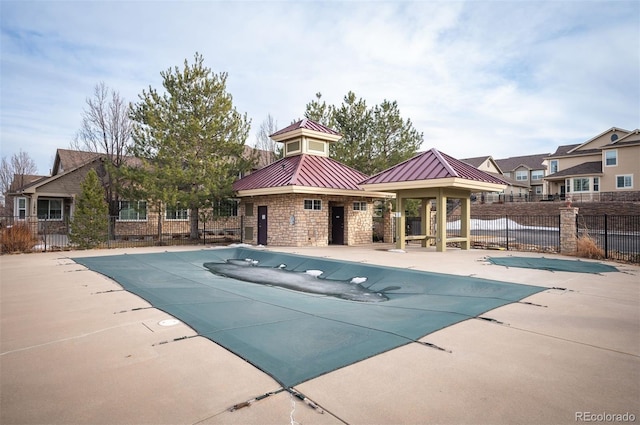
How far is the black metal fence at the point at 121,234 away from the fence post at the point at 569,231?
15434 millimetres

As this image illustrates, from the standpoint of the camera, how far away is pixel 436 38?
1270cm

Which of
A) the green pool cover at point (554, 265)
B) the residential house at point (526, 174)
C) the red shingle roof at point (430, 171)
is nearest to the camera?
the green pool cover at point (554, 265)

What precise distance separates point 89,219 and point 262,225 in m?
7.99

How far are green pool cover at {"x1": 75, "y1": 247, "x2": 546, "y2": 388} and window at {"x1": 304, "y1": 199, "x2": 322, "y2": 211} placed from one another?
680 cm

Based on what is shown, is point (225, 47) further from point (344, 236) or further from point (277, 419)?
point (277, 419)

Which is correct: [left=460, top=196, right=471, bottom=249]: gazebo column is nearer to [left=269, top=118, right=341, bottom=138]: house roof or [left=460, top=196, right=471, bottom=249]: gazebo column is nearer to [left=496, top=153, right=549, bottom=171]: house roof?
[left=269, top=118, right=341, bottom=138]: house roof

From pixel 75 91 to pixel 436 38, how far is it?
20.4 m

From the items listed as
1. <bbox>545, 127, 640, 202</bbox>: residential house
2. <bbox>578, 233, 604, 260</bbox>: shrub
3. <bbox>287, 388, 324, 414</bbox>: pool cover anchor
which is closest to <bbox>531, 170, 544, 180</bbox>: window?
<bbox>545, 127, 640, 202</bbox>: residential house

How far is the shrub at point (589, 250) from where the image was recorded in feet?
40.3

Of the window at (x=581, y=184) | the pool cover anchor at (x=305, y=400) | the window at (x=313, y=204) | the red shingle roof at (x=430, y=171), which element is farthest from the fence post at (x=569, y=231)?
the window at (x=581, y=184)

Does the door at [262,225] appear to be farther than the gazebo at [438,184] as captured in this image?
Yes

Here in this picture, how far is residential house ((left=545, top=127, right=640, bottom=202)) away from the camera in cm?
3244

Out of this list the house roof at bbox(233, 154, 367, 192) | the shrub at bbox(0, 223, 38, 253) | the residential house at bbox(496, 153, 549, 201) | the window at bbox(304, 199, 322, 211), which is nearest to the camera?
the shrub at bbox(0, 223, 38, 253)

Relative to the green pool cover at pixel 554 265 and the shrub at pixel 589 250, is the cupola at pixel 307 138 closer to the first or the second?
the green pool cover at pixel 554 265
